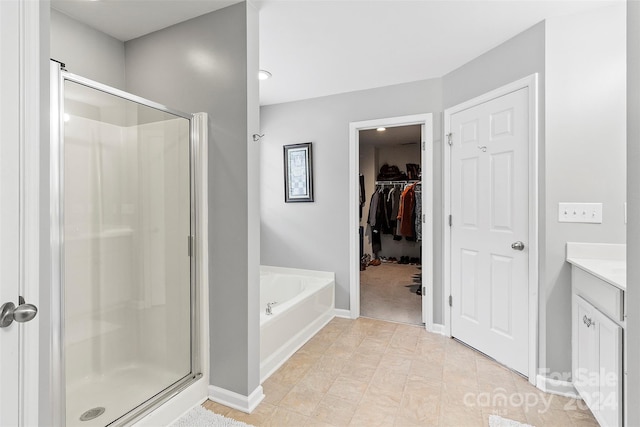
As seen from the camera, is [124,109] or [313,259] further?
[313,259]

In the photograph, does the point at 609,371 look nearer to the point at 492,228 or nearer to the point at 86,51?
the point at 492,228

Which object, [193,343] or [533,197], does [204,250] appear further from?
[533,197]

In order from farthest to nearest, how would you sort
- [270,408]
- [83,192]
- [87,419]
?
[270,408] → [83,192] → [87,419]

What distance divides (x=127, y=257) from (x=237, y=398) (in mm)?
1050

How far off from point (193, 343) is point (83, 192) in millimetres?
1060

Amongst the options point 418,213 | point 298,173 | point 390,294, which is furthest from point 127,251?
point 418,213

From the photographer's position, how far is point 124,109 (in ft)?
5.74

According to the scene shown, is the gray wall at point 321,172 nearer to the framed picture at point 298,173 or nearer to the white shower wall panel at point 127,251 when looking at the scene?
the framed picture at point 298,173

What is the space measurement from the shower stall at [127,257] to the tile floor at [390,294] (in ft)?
6.87

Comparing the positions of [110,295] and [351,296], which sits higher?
[110,295]

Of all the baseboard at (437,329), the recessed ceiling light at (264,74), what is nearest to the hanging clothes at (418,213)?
the baseboard at (437,329)
